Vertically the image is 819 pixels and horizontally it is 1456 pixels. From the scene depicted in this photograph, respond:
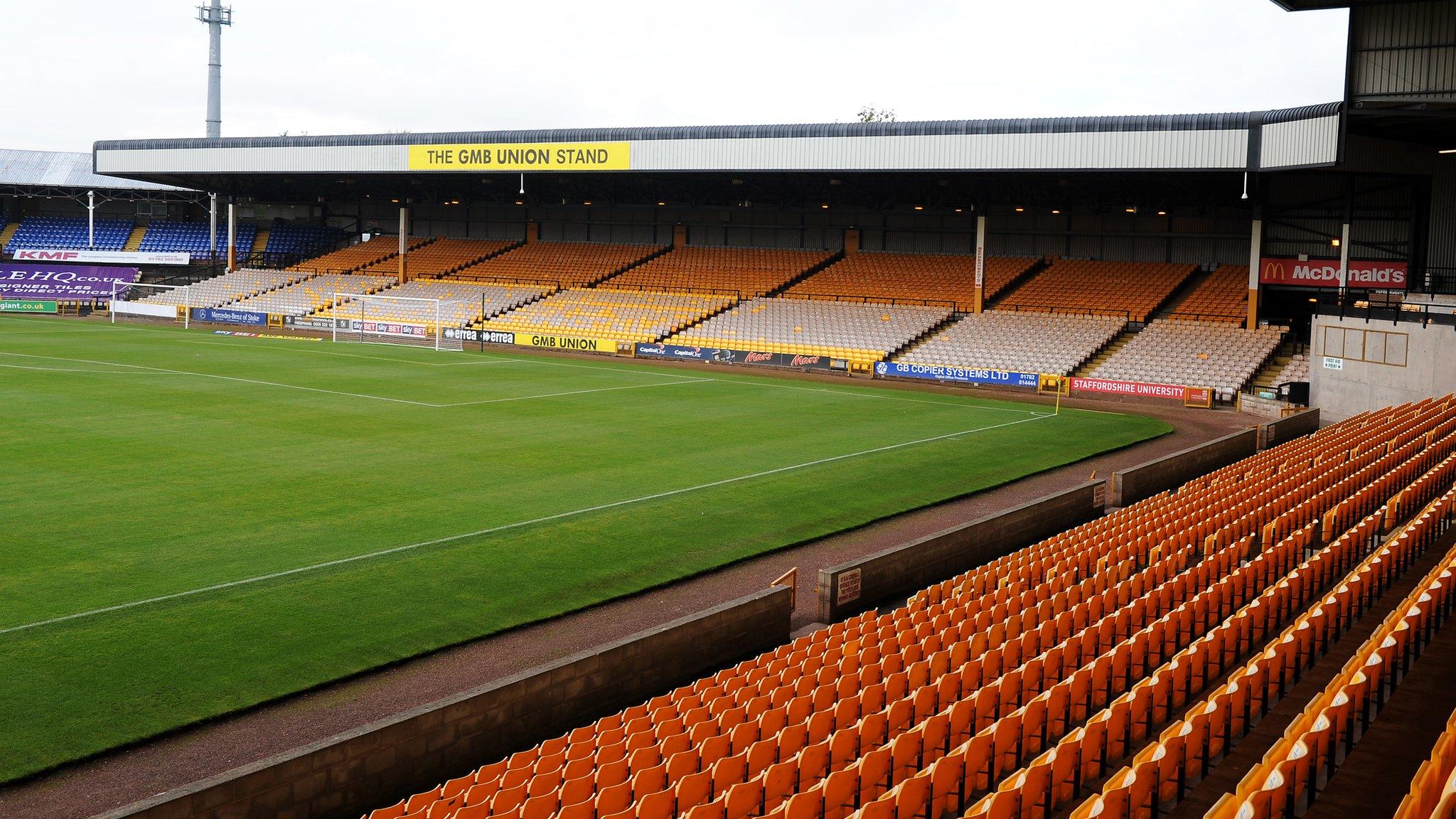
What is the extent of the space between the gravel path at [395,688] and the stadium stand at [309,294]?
53.5m

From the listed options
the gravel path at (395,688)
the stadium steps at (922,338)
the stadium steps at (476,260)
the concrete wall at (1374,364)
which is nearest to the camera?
the gravel path at (395,688)

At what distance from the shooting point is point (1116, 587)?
1358 centimetres

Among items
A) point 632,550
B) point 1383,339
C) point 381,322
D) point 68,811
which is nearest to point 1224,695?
point 68,811

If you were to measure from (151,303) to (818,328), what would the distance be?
42.8 metres

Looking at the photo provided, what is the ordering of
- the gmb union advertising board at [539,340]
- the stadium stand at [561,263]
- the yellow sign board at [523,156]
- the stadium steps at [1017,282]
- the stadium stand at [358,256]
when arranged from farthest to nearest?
the stadium stand at [358,256] < the stadium stand at [561,263] < the gmb union advertising board at [539,340] < the stadium steps at [1017,282] < the yellow sign board at [523,156]

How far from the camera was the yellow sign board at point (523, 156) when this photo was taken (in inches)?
2087

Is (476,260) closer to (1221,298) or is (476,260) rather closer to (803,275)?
(803,275)

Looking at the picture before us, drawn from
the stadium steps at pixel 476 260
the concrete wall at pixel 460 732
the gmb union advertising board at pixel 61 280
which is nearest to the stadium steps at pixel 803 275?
the stadium steps at pixel 476 260

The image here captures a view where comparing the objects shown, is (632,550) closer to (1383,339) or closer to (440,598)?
(440,598)

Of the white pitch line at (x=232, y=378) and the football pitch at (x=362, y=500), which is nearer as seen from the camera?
the football pitch at (x=362, y=500)

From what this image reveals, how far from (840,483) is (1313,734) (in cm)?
1638

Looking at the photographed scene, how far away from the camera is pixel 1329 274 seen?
151 feet

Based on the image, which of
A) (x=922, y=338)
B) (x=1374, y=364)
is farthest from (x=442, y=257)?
(x=1374, y=364)

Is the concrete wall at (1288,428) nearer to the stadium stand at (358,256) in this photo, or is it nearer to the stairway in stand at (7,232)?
the stadium stand at (358,256)
